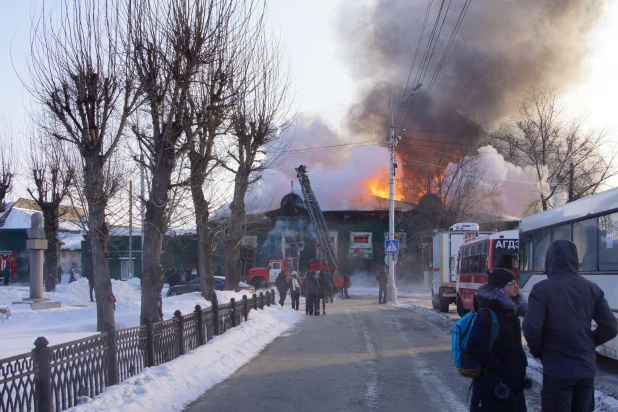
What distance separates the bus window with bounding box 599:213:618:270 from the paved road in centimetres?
302

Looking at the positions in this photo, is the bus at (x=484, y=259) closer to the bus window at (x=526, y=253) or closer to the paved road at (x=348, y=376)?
the bus window at (x=526, y=253)

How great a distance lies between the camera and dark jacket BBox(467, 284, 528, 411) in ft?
15.7

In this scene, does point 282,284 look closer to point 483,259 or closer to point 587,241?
point 483,259

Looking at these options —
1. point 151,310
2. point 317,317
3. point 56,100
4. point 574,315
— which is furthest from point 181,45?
point 317,317

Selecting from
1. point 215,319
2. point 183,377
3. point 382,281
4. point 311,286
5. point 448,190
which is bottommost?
point 183,377

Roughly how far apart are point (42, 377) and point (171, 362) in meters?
3.74

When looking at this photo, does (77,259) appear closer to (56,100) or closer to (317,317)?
(317,317)

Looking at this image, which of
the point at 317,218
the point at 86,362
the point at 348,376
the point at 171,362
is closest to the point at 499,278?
the point at 86,362

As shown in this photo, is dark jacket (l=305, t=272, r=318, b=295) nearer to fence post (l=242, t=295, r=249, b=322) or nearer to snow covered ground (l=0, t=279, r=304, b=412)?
snow covered ground (l=0, t=279, r=304, b=412)

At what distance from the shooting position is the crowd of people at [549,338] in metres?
4.66

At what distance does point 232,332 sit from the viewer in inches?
571

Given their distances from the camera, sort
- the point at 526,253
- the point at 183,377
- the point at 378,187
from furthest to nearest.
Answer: the point at 378,187
the point at 526,253
the point at 183,377

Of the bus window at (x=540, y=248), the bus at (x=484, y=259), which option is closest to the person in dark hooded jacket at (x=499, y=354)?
the bus window at (x=540, y=248)

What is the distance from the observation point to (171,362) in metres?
9.95
